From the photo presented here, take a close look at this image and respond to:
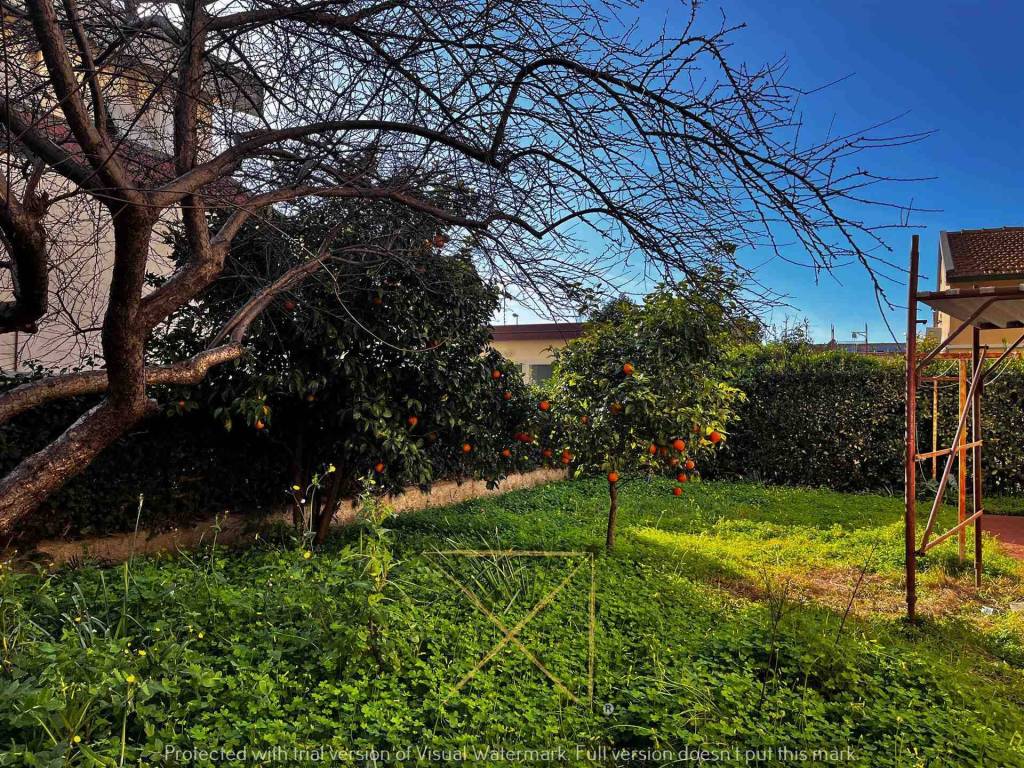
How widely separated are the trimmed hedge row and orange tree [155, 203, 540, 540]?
6.34 metres

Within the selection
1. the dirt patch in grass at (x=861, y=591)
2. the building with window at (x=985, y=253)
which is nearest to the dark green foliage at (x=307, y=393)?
the dirt patch in grass at (x=861, y=591)

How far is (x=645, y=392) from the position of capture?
5258 mm

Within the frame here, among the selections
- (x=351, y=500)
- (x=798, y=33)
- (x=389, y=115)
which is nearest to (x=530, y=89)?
(x=389, y=115)

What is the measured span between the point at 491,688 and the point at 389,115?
3.16 meters

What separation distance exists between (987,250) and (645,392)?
16206 mm

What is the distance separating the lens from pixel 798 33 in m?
3.57

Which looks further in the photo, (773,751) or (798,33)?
(798,33)

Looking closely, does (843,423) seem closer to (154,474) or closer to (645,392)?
(645,392)

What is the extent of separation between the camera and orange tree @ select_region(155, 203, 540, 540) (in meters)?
4.94

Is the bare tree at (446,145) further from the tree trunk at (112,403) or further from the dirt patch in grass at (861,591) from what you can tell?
the dirt patch in grass at (861,591)

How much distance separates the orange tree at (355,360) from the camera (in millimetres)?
4938

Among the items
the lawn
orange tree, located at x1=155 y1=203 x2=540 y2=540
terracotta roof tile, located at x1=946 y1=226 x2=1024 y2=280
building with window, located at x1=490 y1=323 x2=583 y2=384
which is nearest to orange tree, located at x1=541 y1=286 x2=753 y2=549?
orange tree, located at x1=155 y1=203 x2=540 y2=540

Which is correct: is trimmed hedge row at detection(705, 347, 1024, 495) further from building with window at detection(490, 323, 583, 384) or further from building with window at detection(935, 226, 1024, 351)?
building with window at detection(490, 323, 583, 384)

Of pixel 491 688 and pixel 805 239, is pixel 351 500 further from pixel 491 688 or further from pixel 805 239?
pixel 805 239
